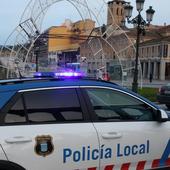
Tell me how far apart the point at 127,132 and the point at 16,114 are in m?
1.26

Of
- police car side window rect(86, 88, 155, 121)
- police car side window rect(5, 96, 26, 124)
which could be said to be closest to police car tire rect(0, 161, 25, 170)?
police car side window rect(5, 96, 26, 124)

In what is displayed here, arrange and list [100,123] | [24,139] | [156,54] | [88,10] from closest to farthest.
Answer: [24,139] < [100,123] < [88,10] < [156,54]

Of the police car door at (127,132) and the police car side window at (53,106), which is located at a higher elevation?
the police car side window at (53,106)

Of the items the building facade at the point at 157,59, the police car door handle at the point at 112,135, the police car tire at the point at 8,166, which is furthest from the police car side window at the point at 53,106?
the building facade at the point at 157,59

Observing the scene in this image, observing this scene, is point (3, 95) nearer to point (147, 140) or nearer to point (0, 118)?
point (0, 118)

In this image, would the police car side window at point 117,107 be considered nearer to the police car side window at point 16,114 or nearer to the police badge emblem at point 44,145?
the police badge emblem at point 44,145

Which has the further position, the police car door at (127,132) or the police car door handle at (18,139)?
the police car door at (127,132)

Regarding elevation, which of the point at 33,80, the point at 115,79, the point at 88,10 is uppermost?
the point at 88,10

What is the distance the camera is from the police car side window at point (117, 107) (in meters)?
5.36

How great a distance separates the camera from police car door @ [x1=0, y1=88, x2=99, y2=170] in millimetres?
4684

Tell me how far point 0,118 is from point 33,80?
735mm

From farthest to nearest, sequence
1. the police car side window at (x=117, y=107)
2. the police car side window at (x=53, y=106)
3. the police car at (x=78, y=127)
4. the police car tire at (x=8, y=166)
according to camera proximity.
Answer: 1. the police car side window at (x=117, y=107)
2. the police car side window at (x=53, y=106)
3. the police car at (x=78, y=127)
4. the police car tire at (x=8, y=166)

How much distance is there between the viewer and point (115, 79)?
179ft

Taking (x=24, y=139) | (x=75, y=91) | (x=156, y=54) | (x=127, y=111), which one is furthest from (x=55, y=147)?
(x=156, y=54)
